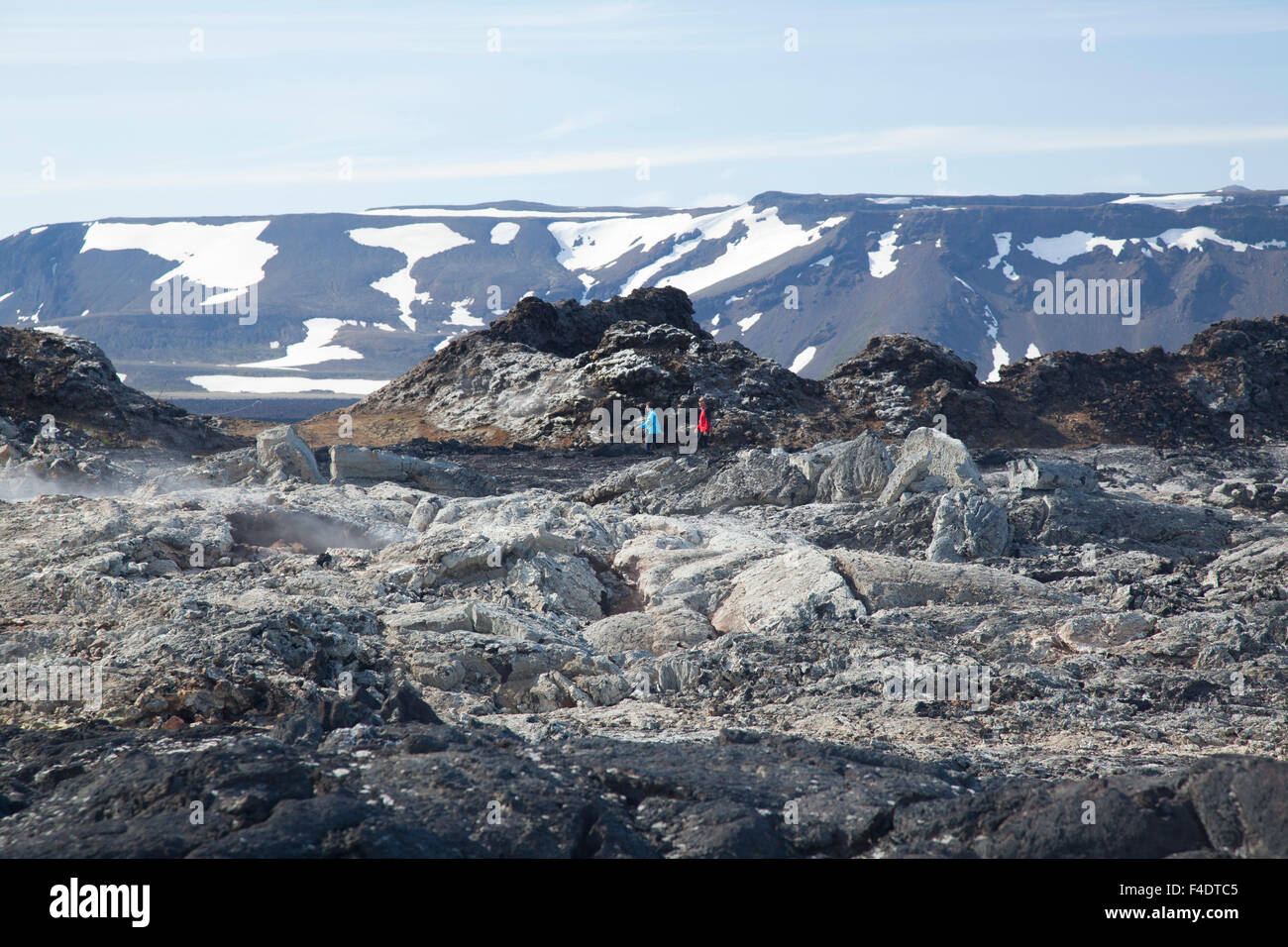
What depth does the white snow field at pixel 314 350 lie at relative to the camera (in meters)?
164

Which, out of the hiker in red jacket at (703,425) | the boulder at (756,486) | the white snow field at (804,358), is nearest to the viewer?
the boulder at (756,486)

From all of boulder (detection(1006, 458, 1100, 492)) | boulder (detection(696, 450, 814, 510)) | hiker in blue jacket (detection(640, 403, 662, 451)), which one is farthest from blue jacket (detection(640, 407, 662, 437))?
boulder (detection(1006, 458, 1100, 492))

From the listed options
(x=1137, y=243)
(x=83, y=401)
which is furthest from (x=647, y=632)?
(x=1137, y=243)

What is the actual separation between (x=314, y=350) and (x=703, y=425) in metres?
155

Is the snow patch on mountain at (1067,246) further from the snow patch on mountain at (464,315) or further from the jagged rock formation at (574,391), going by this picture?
the jagged rock formation at (574,391)

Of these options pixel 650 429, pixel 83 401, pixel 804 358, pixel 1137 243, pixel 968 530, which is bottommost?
pixel 968 530

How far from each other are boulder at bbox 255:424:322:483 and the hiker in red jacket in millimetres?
11839

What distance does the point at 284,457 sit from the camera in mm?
21672

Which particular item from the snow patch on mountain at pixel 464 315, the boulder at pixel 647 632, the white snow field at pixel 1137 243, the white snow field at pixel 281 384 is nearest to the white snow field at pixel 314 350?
the white snow field at pixel 281 384

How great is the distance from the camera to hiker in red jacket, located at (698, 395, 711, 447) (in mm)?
29828

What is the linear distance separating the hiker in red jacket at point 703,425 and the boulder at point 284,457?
11.8 meters

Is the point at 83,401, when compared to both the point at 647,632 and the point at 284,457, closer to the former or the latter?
the point at 284,457
